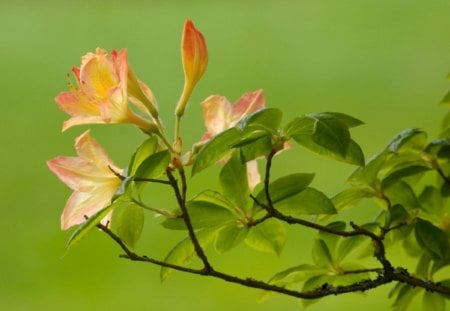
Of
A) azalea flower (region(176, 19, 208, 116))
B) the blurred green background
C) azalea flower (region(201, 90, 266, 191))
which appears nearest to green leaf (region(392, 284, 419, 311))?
azalea flower (region(201, 90, 266, 191))

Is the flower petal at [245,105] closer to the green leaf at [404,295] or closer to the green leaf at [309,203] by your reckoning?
the green leaf at [309,203]

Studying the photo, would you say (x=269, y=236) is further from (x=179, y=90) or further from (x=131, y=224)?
(x=179, y=90)

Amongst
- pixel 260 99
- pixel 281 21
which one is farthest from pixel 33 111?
pixel 260 99

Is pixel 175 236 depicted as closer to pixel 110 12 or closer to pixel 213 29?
pixel 213 29

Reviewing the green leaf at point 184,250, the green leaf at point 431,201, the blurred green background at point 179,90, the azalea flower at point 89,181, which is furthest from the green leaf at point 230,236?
the blurred green background at point 179,90

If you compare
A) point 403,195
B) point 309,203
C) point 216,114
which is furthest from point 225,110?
point 403,195

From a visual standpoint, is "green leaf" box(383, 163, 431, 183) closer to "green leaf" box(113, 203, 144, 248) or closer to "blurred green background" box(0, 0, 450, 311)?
"green leaf" box(113, 203, 144, 248)

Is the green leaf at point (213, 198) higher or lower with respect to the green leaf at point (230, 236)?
higher
